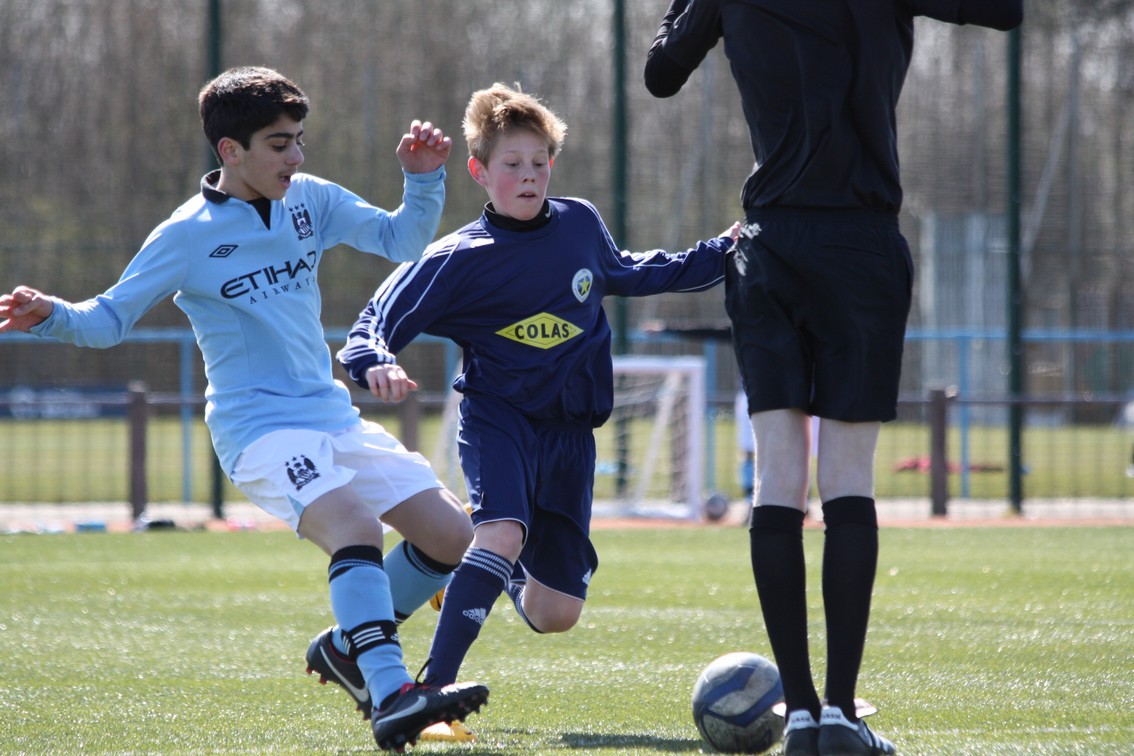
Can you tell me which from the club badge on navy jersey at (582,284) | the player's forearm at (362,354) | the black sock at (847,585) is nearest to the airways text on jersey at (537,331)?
the club badge on navy jersey at (582,284)

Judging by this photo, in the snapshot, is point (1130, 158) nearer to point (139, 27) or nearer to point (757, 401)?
point (139, 27)

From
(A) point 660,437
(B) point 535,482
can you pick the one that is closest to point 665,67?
(B) point 535,482

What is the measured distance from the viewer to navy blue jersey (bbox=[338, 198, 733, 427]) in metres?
4.07

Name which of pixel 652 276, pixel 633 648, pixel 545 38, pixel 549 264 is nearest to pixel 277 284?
pixel 549 264

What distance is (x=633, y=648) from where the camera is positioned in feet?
16.9

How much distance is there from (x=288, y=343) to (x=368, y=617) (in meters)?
0.85

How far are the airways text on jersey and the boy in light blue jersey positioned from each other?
0.43 metres

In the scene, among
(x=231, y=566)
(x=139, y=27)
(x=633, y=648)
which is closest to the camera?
(x=633, y=648)

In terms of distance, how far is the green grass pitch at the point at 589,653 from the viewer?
3627 millimetres

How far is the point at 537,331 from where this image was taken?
162 inches

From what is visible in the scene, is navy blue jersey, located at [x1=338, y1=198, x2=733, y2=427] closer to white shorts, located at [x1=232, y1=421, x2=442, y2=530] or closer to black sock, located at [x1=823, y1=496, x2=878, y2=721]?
white shorts, located at [x1=232, y1=421, x2=442, y2=530]

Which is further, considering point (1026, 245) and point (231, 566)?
point (1026, 245)

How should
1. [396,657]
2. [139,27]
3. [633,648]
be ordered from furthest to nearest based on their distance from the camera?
[139,27], [633,648], [396,657]

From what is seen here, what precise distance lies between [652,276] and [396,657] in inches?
57.7
